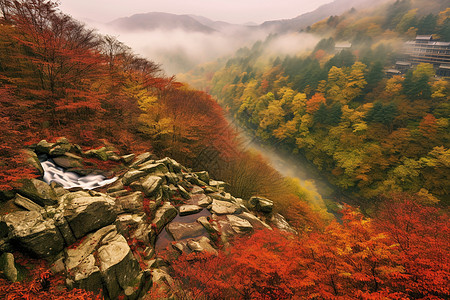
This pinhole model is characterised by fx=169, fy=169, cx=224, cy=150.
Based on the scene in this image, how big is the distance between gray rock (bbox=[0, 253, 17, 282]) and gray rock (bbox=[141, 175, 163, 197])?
684 cm

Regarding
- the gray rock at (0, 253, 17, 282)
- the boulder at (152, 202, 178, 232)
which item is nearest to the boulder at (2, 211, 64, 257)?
the gray rock at (0, 253, 17, 282)

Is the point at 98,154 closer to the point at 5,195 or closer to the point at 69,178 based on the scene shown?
the point at 69,178

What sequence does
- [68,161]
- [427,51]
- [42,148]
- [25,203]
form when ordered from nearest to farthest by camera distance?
[25,203] < [42,148] < [68,161] < [427,51]

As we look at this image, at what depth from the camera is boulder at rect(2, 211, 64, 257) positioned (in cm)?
611

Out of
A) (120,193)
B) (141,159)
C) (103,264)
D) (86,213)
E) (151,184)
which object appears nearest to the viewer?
(103,264)

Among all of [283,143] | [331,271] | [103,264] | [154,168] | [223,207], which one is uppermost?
[103,264]

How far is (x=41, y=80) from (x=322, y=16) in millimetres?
268236

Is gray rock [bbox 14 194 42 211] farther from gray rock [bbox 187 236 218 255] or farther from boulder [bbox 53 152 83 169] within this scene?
gray rock [bbox 187 236 218 255]

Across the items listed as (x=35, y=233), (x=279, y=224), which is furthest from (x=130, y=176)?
(x=279, y=224)

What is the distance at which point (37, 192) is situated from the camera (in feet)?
26.1

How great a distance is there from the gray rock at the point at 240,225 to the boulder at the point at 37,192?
1101 cm

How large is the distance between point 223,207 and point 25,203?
39.3 ft

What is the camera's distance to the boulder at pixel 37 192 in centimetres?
764

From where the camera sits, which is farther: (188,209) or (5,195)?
(188,209)
